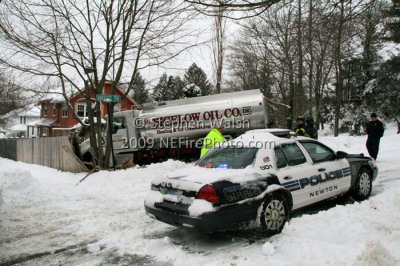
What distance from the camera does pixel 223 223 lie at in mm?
5441

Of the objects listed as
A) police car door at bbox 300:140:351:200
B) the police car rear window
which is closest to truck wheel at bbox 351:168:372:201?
police car door at bbox 300:140:351:200

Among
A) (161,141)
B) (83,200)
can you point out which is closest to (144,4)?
(161,141)

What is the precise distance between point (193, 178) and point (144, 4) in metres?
10.5

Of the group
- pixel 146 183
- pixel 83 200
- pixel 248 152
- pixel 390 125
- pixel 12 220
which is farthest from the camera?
pixel 390 125

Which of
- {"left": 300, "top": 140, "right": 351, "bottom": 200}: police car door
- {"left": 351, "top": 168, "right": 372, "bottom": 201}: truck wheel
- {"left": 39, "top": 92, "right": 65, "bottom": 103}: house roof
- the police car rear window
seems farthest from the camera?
{"left": 39, "top": 92, "right": 65, "bottom": 103}: house roof

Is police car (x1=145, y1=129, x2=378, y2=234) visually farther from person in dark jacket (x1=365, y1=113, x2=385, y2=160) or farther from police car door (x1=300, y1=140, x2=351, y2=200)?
person in dark jacket (x1=365, y1=113, x2=385, y2=160)

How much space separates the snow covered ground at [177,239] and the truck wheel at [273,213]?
163 millimetres

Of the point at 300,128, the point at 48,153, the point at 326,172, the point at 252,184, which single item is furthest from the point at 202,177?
the point at 48,153

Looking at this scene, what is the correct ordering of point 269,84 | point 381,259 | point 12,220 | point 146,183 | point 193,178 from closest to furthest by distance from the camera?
1. point 381,259
2. point 193,178
3. point 12,220
4. point 146,183
5. point 269,84

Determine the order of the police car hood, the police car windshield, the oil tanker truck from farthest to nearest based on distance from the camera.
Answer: the oil tanker truck
the police car windshield
the police car hood

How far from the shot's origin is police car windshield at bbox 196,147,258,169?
6255mm

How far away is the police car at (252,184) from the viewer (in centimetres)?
549

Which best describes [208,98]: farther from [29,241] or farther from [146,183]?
[29,241]

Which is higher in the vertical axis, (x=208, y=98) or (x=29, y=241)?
(x=208, y=98)
